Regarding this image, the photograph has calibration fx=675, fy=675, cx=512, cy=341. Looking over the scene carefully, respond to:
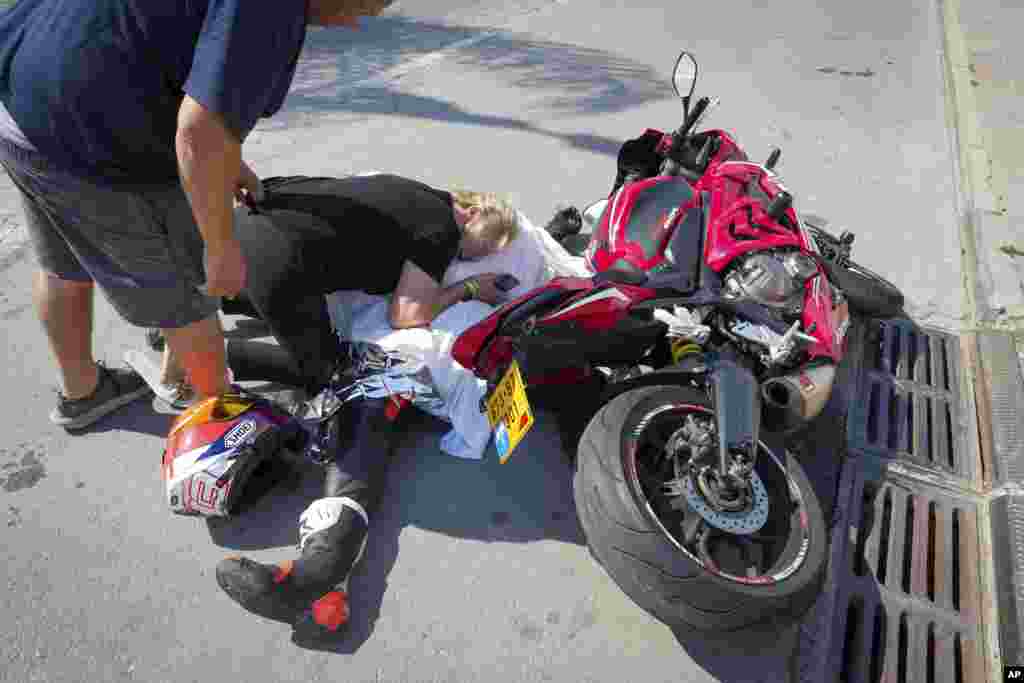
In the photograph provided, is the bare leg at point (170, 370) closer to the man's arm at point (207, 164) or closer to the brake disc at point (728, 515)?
the man's arm at point (207, 164)

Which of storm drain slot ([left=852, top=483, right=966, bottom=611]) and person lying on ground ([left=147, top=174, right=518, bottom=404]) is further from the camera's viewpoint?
person lying on ground ([left=147, top=174, right=518, bottom=404])

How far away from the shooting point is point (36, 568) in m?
2.11

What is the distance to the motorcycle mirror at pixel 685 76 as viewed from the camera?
330 centimetres

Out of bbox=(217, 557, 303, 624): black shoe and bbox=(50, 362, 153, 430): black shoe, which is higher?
bbox=(217, 557, 303, 624): black shoe

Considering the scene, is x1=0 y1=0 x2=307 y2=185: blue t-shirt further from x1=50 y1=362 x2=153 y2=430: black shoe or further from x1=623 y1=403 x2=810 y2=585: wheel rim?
x1=623 y1=403 x2=810 y2=585: wheel rim

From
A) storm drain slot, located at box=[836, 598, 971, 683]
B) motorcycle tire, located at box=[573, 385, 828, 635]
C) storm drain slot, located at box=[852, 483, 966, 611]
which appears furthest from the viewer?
storm drain slot, located at box=[852, 483, 966, 611]

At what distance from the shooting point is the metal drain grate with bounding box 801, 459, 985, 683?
201 cm

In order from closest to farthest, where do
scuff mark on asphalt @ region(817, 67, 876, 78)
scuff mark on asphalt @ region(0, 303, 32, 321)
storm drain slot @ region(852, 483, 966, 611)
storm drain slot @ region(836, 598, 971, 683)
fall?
storm drain slot @ region(836, 598, 971, 683), storm drain slot @ region(852, 483, 966, 611), scuff mark on asphalt @ region(0, 303, 32, 321), scuff mark on asphalt @ region(817, 67, 876, 78)

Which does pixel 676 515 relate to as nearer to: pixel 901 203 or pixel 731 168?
pixel 731 168

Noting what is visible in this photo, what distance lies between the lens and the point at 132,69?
5.66 ft

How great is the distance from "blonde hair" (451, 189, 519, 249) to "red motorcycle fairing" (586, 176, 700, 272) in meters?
0.38

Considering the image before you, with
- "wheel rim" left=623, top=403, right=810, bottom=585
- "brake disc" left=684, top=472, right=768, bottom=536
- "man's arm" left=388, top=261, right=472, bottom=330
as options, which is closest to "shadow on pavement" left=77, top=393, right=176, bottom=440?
"man's arm" left=388, top=261, right=472, bottom=330

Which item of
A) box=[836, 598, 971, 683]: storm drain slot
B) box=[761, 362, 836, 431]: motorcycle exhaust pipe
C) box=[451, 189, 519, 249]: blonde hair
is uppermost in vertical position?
box=[451, 189, 519, 249]: blonde hair

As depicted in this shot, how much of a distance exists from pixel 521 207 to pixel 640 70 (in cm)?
354
